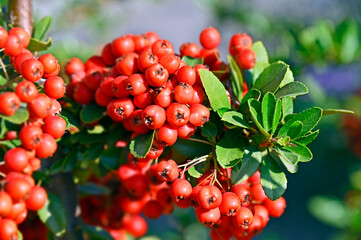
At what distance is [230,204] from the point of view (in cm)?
80

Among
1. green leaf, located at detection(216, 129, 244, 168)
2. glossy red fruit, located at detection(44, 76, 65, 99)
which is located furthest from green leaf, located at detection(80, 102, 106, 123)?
green leaf, located at detection(216, 129, 244, 168)

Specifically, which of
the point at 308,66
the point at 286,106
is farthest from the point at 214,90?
the point at 308,66

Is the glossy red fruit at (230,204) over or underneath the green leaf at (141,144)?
underneath

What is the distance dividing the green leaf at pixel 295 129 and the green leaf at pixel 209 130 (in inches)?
5.9

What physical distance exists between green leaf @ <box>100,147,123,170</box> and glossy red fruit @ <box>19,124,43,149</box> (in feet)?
1.00

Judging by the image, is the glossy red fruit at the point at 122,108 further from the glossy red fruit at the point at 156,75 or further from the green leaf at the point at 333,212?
the green leaf at the point at 333,212

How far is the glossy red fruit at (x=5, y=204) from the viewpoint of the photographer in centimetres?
70

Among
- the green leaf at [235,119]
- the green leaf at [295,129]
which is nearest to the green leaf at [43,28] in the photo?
the green leaf at [235,119]

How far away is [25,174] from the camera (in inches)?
31.0

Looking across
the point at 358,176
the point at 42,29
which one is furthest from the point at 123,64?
the point at 358,176

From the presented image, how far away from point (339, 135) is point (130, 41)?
300cm

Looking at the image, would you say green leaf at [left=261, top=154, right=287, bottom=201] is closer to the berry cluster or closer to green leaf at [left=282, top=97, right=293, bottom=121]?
green leaf at [left=282, top=97, right=293, bottom=121]

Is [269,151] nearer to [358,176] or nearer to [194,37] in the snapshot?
[358,176]

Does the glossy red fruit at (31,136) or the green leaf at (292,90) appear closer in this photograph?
the glossy red fruit at (31,136)
